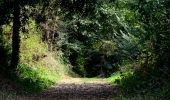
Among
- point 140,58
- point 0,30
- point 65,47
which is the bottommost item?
point 140,58

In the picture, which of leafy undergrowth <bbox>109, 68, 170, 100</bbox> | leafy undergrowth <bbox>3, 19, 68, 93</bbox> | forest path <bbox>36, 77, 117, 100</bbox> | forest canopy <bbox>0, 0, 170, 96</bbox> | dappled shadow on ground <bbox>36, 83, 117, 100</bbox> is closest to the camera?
leafy undergrowth <bbox>109, 68, 170, 100</bbox>

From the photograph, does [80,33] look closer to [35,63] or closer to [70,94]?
[35,63]

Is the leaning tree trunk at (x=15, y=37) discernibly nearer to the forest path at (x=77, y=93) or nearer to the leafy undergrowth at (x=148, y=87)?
the forest path at (x=77, y=93)

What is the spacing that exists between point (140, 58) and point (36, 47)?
39.0 feet

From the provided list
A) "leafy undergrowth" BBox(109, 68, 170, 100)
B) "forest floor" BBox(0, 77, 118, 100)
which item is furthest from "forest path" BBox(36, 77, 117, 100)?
"leafy undergrowth" BBox(109, 68, 170, 100)

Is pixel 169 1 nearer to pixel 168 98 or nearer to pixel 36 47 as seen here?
pixel 168 98

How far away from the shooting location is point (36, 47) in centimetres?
3092

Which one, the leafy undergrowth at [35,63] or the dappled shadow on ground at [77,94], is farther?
the leafy undergrowth at [35,63]

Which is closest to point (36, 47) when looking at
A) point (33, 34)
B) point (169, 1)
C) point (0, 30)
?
point (33, 34)

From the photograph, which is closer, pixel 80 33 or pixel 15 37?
pixel 15 37

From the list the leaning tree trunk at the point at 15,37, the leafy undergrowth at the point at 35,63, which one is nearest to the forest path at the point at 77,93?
the leafy undergrowth at the point at 35,63

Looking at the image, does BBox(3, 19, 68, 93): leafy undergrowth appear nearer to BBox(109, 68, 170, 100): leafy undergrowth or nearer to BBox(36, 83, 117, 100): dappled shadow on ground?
BBox(36, 83, 117, 100): dappled shadow on ground

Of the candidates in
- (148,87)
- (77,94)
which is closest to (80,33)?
(77,94)

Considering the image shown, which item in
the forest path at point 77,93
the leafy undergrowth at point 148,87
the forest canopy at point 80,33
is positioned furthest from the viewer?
the forest path at point 77,93
